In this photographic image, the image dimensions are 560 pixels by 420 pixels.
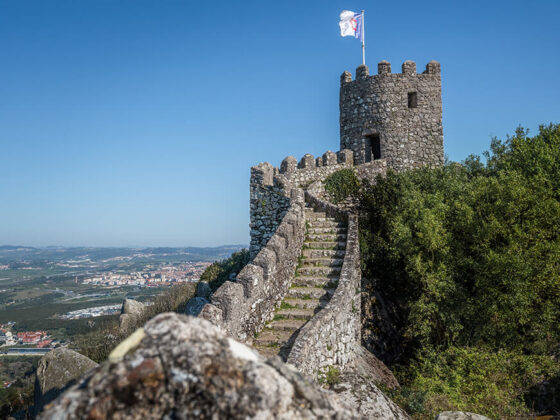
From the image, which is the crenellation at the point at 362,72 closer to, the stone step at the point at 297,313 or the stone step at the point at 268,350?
the stone step at the point at 297,313

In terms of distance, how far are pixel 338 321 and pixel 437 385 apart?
11.7 ft

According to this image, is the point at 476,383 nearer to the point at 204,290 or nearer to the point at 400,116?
the point at 204,290

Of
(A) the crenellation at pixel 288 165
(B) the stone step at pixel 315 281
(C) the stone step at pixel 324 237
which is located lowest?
(B) the stone step at pixel 315 281

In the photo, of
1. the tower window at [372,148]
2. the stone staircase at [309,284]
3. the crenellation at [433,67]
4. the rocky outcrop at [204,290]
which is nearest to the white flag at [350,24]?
the crenellation at [433,67]

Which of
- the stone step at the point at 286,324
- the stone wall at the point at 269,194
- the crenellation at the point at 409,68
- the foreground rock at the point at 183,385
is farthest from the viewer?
the crenellation at the point at 409,68

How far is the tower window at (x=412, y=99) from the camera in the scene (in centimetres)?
2173

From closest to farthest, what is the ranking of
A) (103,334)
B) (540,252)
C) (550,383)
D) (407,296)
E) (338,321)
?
(338,321) → (550,383) → (540,252) → (407,296) → (103,334)

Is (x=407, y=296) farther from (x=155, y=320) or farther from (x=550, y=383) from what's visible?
(x=155, y=320)

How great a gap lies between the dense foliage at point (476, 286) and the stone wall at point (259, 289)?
3.64m

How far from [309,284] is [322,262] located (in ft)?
3.41

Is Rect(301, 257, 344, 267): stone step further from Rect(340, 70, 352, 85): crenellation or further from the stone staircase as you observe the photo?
Rect(340, 70, 352, 85): crenellation

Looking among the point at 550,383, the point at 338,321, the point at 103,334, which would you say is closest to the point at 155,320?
the point at 338,321

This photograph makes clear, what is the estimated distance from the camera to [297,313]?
9.77 meters

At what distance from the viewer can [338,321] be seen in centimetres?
888
